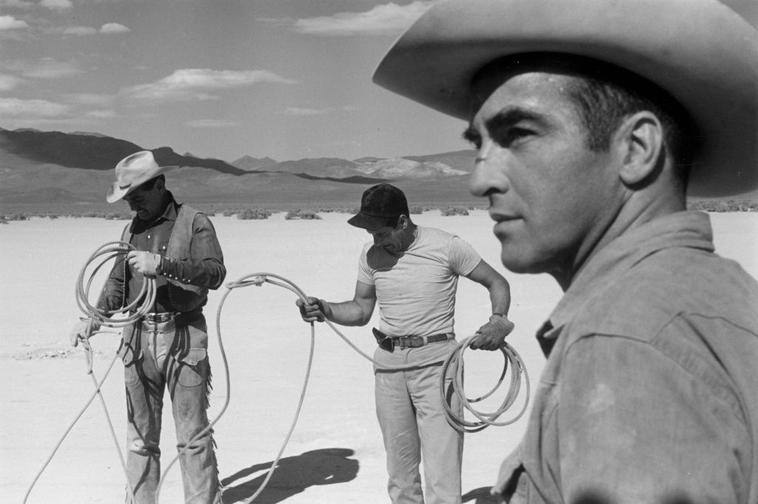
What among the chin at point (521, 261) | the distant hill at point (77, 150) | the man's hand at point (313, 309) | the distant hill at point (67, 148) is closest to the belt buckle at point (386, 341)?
the man's hand at point (313, 309)

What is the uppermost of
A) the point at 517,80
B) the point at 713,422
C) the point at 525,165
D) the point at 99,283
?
the point at 517,80

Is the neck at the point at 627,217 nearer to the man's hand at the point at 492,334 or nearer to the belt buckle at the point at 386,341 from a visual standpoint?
the man's hand at the point at 492,334

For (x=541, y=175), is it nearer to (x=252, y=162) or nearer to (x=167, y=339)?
(x=167, y=339)

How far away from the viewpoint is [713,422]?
3.39ft

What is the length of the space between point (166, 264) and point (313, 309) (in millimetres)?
772

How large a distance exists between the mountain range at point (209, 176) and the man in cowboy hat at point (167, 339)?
7550cm

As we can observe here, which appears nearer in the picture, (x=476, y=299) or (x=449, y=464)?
(x=449, y=464)

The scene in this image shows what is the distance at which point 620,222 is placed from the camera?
1.36m

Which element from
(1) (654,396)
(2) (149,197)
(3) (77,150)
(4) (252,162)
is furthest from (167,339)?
(4) (252,162)

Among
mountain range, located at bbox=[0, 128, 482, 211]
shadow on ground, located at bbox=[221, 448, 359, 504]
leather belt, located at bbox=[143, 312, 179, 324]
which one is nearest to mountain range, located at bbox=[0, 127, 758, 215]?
mountain range, located at bbox=[0, 128, 482, 211]

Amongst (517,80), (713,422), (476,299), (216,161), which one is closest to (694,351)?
(713,422)

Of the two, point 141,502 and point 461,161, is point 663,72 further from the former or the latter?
point 461,161

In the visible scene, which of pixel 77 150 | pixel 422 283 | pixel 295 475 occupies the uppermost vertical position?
pixel 77 150

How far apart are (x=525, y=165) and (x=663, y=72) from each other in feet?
0.77
